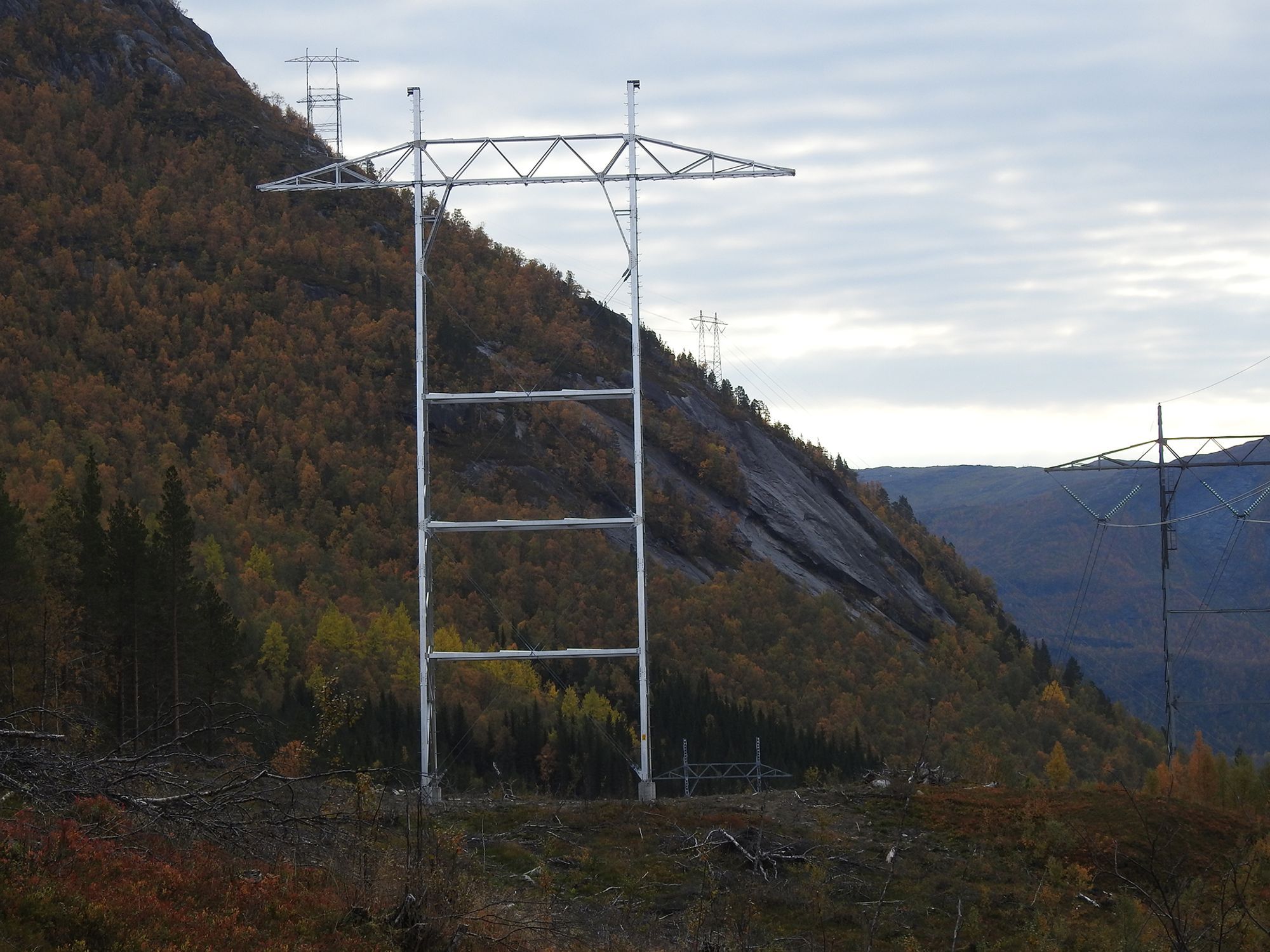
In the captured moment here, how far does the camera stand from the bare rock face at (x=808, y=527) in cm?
10688

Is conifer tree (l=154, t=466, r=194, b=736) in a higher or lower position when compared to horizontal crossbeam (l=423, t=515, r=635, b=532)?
lower

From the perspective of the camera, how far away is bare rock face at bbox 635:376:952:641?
107m

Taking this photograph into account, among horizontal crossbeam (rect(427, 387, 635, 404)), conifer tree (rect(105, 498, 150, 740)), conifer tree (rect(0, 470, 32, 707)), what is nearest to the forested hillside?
conifer tree (rect(105, 498, 150, 740))

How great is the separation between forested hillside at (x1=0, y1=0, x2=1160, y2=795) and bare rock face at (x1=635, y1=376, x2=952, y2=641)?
13.3 inches

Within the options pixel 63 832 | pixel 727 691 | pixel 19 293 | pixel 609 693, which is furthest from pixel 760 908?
pixel 19 293

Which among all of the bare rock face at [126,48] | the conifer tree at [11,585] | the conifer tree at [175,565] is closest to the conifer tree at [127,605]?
the conifer tree at [175,565]

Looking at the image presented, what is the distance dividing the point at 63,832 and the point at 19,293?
94.6 m

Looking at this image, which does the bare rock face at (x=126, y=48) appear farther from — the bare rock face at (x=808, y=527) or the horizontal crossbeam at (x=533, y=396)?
the horizontal crossbeam at (x=533, y=396)

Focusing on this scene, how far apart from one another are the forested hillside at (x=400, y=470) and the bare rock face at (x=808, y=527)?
1.11 ft

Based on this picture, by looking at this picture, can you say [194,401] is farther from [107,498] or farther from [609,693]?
[609,693]

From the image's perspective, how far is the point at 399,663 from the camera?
63844 mm

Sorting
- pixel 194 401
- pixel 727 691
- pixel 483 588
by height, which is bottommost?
pixel 727 691

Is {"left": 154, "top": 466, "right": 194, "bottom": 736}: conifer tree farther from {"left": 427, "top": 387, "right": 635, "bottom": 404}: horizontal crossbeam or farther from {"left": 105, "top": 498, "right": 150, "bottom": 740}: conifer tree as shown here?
{"left": 427, "top": 387, "right": 635, "bottom": 404}: horizontal crossbeam

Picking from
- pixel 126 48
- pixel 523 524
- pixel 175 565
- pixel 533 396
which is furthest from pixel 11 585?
pixel 126 48
